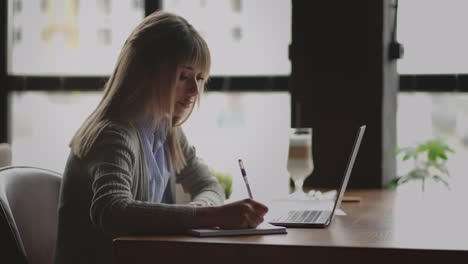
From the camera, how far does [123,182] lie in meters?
1.48

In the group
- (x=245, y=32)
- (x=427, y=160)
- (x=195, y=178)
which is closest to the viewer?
(x=195, y=178)

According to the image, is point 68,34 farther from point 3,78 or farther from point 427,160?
point 427,160

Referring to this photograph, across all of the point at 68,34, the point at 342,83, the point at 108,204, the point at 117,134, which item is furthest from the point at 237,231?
the point at 68,34

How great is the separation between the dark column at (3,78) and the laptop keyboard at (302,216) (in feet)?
6.86

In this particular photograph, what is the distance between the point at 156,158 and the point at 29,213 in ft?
1.18

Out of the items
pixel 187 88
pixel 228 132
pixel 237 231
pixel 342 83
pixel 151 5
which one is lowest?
pixel 228 132

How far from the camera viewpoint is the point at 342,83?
2.76m

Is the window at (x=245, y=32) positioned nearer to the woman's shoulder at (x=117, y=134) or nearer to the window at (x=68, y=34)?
the window at (x=68, y=34)

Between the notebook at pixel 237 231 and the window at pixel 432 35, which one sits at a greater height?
the window at pixel 432 35

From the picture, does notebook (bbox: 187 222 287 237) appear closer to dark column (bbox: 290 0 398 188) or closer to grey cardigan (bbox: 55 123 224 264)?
grey cardigan (bbox: 55 123 224 264)

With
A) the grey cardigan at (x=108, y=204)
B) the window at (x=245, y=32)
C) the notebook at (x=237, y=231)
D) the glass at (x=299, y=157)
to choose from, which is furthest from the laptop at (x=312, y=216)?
the window at (x=245, y=32)

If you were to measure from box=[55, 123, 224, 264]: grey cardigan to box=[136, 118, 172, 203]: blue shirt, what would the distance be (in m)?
0.04

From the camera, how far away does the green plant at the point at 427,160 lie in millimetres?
2807

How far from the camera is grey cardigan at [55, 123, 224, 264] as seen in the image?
1405 mm
